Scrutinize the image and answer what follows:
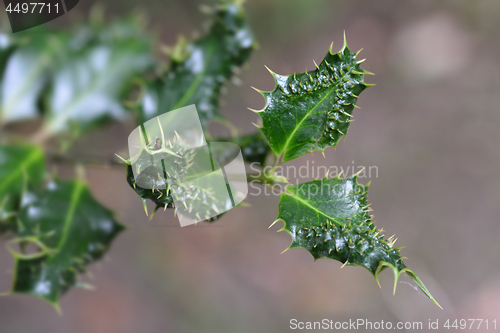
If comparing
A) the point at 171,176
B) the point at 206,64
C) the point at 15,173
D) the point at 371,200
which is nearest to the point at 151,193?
the point at 171,176

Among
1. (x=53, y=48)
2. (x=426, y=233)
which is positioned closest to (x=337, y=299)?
(x=426, y=233)

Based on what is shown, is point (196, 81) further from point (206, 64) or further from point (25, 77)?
point (25, 77)

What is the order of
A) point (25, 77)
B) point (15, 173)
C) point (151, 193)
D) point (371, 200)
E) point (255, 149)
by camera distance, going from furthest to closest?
point (371, 200)
point (25, 77)
point (15, 173)
point (255, 149)
point (151, 193)

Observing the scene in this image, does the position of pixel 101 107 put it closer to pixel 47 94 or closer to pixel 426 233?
pixel 47 94

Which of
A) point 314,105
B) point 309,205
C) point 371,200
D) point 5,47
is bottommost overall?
point 371,200

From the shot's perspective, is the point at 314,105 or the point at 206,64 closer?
the point at 314,105

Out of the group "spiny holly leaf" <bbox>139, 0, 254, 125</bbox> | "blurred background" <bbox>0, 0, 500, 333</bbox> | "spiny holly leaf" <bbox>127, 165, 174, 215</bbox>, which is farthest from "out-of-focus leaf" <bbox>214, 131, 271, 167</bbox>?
"blurred background" <bbox>0, 0, 500, 333</bbox>
